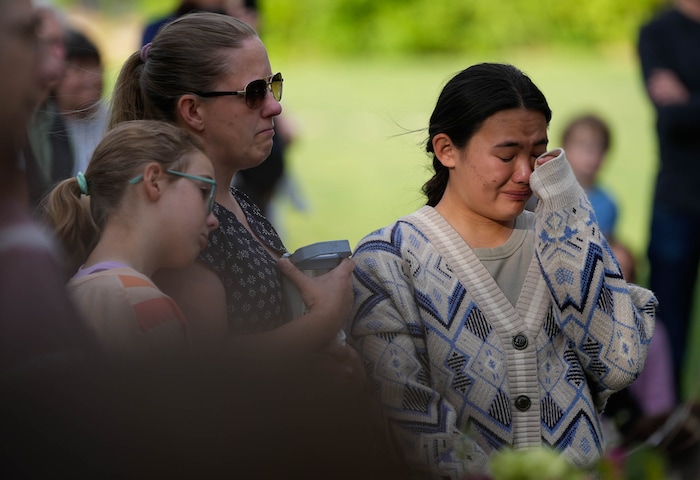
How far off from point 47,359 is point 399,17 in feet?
67.8

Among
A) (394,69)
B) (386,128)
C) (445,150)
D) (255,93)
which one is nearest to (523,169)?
(445,150)

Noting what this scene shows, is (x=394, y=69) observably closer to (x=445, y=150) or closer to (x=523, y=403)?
(x=445, y=150)

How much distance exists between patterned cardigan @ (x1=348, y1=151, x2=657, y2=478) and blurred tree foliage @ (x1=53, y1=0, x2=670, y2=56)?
1704cm

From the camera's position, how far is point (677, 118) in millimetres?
5043

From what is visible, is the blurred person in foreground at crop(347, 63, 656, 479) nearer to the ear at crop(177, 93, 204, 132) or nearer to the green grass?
the ear at crop(177, 93, 204, 132)

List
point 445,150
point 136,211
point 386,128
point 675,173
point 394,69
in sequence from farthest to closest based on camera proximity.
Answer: point 394,69 → point 386,128 → point 675,173 → point 445,150 → point 136,211

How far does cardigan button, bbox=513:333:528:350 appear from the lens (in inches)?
88.1

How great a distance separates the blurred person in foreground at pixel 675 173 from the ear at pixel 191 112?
3354 mm

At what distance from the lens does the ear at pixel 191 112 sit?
2.23 m

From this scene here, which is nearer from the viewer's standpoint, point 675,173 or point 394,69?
point 675,173

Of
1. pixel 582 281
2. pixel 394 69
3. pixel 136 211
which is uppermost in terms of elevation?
pixel 136 211

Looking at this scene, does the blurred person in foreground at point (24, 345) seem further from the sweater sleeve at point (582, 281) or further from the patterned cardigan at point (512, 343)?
the sweater sleeve at point (582, 281)

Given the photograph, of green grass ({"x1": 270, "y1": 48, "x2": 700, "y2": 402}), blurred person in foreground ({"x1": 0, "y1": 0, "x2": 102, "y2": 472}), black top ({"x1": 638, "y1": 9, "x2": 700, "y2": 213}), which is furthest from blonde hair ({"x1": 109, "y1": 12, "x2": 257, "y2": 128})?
green grass ({"x1": 270, "y1": 48, "x2": 700, "y2": 402})

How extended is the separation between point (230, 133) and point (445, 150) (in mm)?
503
